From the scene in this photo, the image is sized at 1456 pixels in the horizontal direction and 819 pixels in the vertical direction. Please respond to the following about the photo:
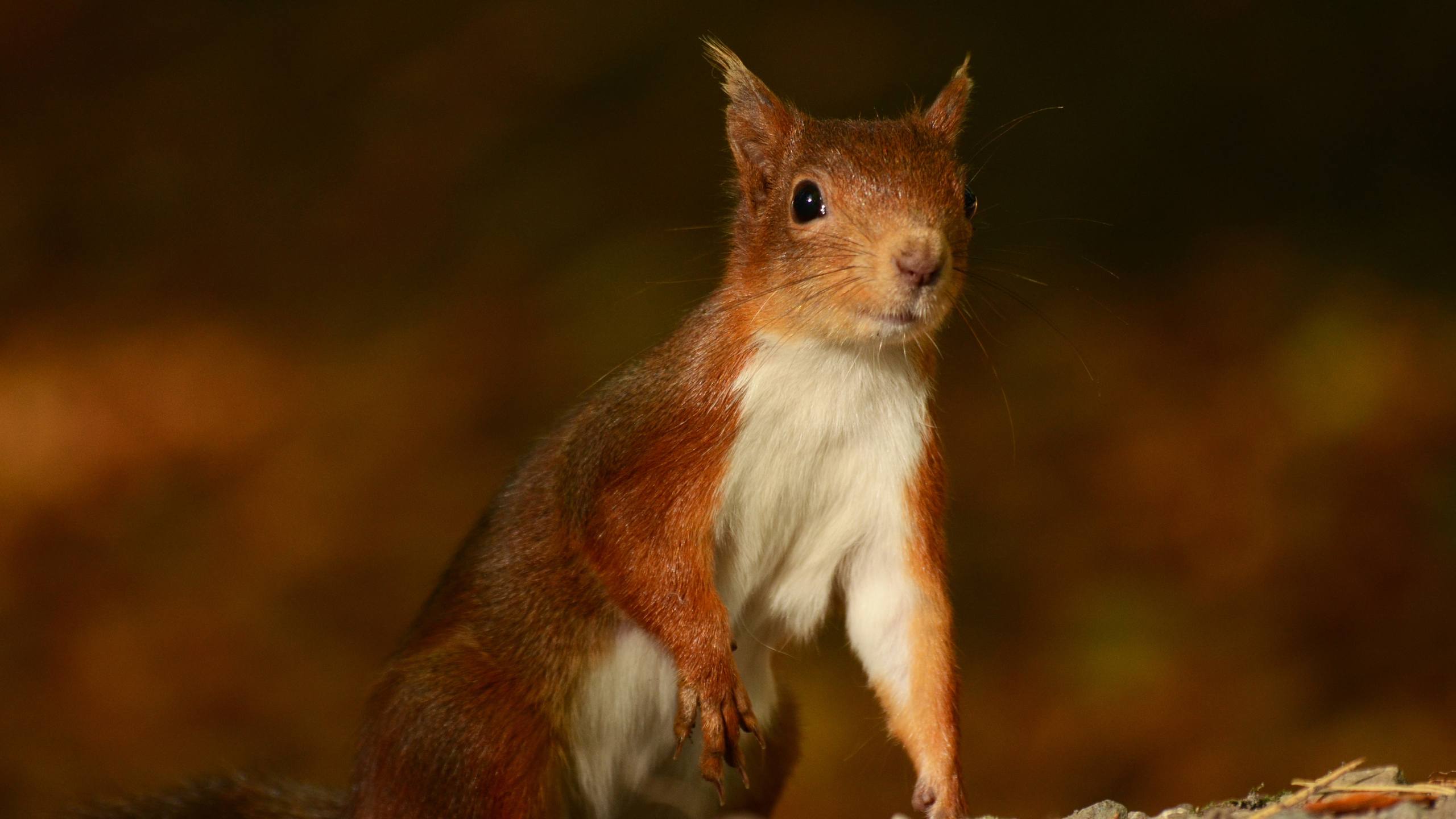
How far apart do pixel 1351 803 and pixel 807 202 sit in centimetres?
135

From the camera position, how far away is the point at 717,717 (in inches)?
89.5

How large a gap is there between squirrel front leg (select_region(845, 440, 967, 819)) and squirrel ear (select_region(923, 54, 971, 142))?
647 millimetres

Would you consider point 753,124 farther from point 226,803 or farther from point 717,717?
point 226,803

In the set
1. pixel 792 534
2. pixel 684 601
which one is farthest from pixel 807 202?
pixel 684 601

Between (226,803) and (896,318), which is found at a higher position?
(896,318)

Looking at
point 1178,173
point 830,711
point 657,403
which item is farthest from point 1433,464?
point 657,403

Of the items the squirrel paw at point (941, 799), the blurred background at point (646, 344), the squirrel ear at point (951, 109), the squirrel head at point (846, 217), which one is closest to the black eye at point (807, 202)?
the squirrel head at point (846, 217)

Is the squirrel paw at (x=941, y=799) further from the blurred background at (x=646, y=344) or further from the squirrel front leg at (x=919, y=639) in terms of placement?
the blurred background at (x=646, y=344)

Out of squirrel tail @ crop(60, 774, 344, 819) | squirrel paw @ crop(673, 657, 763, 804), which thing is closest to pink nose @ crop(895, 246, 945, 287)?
squirrel paw @ crop(673, 657, 763, 804)

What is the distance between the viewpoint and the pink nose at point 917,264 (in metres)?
2.14

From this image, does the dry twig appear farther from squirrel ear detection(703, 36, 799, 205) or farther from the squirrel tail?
the squirrel tail

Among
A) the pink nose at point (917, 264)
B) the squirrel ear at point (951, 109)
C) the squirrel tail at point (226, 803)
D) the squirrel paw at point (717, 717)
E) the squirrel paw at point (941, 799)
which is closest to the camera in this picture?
the pink nose at point (917, 264)

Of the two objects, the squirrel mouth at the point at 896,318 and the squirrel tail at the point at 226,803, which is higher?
the squirrel mouth at the point at 896,318

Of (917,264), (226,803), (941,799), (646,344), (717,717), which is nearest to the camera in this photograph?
(917,264)
